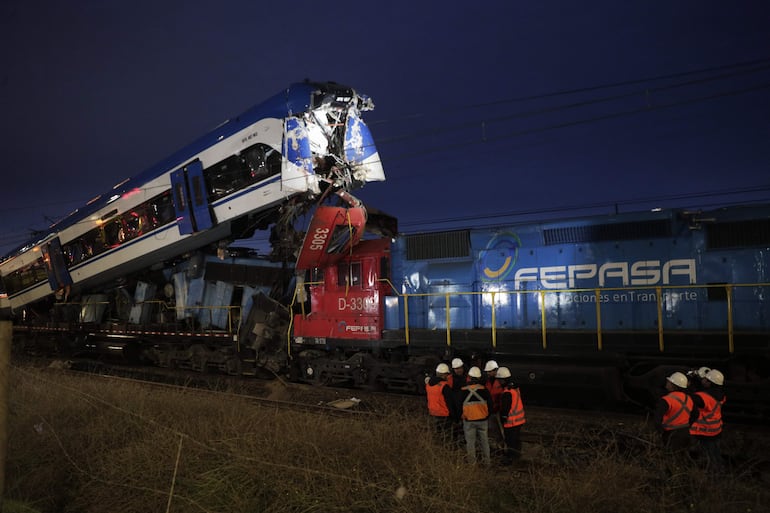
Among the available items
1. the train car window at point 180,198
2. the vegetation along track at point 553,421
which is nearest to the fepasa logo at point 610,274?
the vegetation along track at point 553,421

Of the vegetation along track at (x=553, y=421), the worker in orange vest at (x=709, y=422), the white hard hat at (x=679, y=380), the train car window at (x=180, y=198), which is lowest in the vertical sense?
the vegetation along track at (x=553, y=421)

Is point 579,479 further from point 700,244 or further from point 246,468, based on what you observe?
point 700,244

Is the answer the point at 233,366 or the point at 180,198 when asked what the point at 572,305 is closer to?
the point at 233,366

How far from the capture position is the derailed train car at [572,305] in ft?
27.4

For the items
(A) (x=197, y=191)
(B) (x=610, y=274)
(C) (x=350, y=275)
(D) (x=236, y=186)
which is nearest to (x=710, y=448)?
(B) (x=610, y=274)

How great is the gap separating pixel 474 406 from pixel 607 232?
477cm

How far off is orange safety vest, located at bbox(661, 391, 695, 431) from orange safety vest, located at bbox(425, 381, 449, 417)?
253cm

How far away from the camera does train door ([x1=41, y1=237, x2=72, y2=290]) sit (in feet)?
61.9

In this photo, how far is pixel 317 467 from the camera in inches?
219

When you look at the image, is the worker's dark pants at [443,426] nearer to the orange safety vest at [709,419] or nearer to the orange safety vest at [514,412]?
the orange safety vest at [514,412]

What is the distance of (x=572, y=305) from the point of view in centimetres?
972

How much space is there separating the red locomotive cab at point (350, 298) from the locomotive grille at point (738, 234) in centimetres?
605

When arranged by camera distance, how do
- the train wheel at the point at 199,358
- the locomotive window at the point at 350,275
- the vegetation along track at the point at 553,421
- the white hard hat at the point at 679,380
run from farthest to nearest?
the train wheel at the point at 199,358 → the locomotive window at the point at 350,275 → the vegetation along track at the point at 553,421 → the white hard hat at the point at 679,380

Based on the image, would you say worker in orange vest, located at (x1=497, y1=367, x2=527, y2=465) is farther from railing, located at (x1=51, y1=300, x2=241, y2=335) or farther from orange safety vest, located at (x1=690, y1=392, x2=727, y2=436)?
railing, located at (x1=51, y1=300, x2=241, y2=335)
